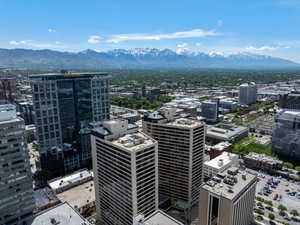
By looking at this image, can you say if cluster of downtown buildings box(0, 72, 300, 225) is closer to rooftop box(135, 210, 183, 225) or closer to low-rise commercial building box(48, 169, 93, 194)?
rooftop box(135, 210, 183, 225)

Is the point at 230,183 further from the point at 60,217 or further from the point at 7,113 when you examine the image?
the point at 7,113

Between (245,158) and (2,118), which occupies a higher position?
(2,118)

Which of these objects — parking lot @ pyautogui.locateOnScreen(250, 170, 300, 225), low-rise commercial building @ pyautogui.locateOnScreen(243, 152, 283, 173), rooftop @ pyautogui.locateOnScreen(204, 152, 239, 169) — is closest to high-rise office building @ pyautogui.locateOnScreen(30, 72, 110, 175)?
rooftop @ pyautogui.locateOnScreen(204, 152, 239, 169)

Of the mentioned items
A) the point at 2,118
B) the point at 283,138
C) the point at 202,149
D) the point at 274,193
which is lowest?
the point at 274,193

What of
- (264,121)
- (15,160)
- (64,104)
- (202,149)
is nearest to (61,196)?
(15,160)

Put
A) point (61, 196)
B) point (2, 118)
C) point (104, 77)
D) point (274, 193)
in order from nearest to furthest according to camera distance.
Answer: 1. point (2, 118)
2. point (61, 196)
3. point (274, 193)
4. point (104, 77)

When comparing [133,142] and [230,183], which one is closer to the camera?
[230,183]

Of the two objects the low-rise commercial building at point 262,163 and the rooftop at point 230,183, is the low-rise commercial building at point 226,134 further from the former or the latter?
the rooftop at point 230,183

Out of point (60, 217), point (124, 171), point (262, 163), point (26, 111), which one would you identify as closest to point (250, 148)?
point (262, 163)

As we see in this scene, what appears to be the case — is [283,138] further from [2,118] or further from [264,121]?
[2,118]
